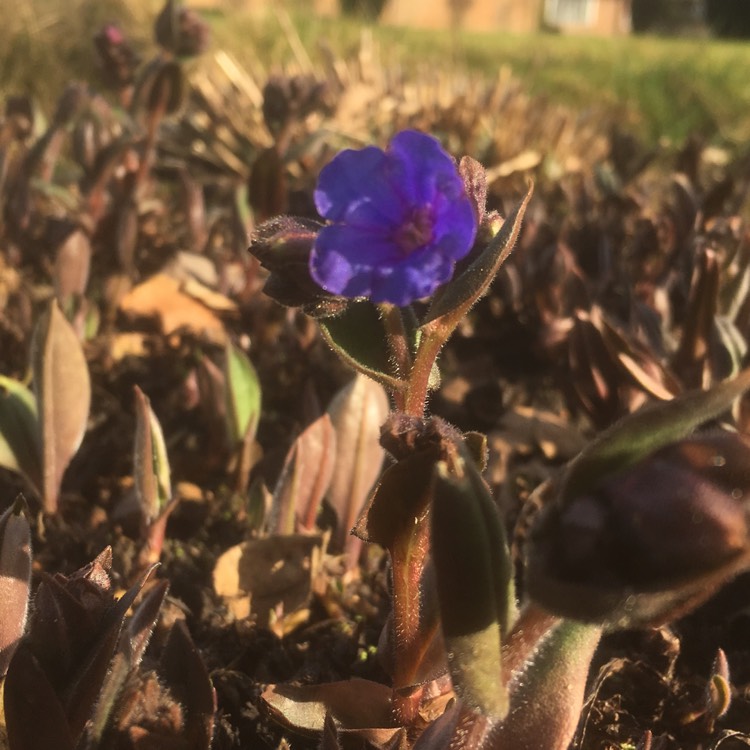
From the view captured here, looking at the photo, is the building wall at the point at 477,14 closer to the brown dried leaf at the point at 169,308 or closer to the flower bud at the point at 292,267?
the brown dried leaf at the point at 169,308

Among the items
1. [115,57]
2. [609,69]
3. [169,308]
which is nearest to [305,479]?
[169,308]

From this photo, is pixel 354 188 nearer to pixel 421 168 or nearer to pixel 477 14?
pixel 421 168

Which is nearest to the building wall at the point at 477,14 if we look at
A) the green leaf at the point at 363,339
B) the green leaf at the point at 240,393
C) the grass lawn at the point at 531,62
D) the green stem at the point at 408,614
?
the grass lawn at the point at 531,62

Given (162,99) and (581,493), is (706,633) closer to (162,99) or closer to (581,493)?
(581,493)

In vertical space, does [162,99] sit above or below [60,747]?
above

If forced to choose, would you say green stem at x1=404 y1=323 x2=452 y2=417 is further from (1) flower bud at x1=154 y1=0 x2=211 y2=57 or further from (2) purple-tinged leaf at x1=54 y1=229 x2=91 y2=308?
(1) flower bud at x1=154 y1=0 x2=211 y2=57

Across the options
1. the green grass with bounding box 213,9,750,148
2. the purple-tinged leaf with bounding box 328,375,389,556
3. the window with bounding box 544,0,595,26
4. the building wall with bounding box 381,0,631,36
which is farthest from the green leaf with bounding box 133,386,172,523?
the window with bounding box 544,0,595,26

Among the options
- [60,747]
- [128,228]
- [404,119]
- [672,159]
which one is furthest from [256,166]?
[672,159]
